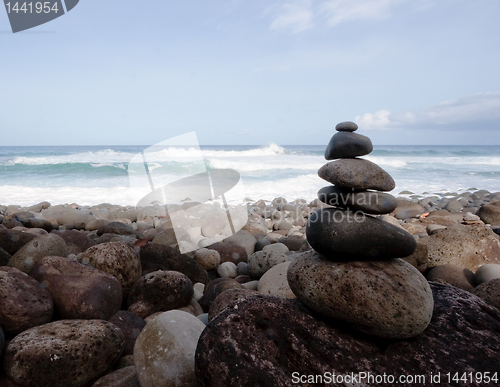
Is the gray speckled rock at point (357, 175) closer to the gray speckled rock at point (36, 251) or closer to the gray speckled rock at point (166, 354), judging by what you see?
the gray speckled rock at point (166, 354)

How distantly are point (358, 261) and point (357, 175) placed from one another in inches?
23.4

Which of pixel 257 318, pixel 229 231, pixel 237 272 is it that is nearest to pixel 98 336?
pixel 257 318

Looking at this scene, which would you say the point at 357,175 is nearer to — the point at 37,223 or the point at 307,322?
the point at 307,322

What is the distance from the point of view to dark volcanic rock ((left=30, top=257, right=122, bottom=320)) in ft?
9.98

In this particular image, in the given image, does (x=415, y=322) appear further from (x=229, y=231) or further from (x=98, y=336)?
(x=229, y=231)

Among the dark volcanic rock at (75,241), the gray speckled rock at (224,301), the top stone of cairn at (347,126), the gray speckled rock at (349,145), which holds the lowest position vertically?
the gray speckled rock at (224,301)

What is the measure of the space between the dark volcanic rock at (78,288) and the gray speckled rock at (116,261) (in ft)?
0.82

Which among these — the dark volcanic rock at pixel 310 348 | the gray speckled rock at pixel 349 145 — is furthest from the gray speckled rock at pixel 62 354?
the gray speckled rock at pixel 349 145

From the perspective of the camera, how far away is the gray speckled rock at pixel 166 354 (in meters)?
2.15

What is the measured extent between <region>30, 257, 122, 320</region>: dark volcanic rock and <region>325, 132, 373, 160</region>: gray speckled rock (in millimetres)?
2419

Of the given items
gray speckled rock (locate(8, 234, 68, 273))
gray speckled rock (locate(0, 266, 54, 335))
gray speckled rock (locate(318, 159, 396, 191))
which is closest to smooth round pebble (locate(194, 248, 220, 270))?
gray speckled rock (locate(8, 234, 68, 273))

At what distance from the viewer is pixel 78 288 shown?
124 inches

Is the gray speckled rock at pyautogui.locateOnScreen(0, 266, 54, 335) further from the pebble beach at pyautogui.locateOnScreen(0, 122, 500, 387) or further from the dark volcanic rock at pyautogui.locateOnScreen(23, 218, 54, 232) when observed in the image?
the dark volcanic rock at pyautogui.locateOnScreen(23, 218, 54, 232)

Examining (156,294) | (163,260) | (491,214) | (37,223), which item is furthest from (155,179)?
(491,214)
